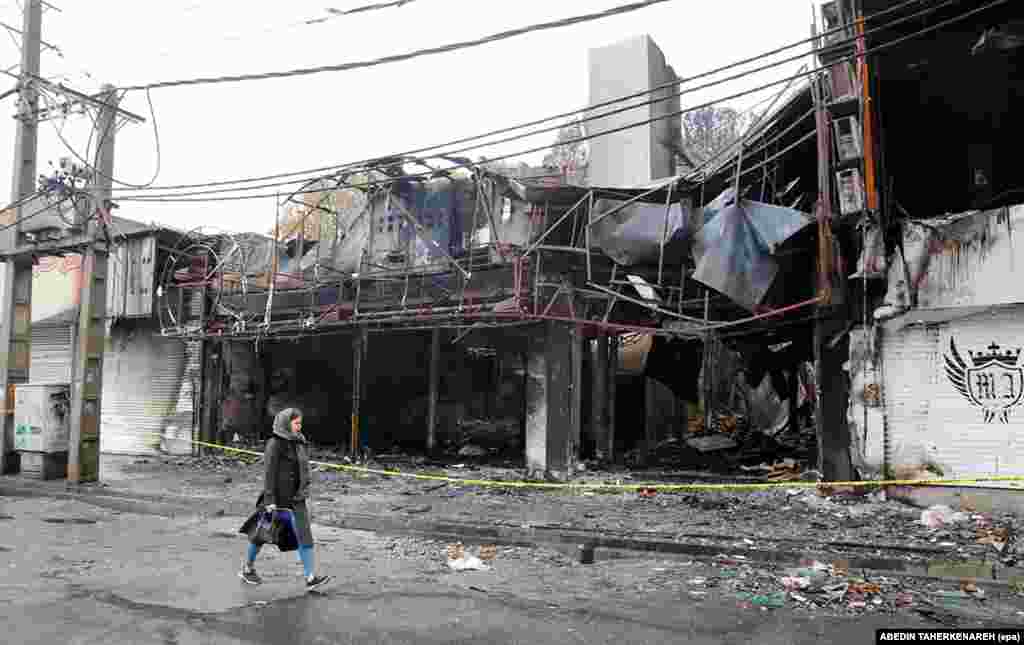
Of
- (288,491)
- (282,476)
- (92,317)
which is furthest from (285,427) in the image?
(92,317)

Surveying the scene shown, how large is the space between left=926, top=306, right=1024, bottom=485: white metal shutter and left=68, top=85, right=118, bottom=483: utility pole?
13.5 metres

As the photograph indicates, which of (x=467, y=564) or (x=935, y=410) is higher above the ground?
(x=935, y=410)

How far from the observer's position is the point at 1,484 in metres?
13.6

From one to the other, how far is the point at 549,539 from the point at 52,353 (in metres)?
17.1

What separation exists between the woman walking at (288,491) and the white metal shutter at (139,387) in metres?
13.2

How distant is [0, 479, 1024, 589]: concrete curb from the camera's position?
284 inches

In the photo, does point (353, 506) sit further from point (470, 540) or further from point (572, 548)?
point (572, 548)

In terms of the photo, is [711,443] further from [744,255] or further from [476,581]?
[476,581]

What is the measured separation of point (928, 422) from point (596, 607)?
245 inches

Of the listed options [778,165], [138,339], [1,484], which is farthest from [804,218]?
[138,339]

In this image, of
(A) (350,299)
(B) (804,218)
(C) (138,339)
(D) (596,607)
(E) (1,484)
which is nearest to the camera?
(D) (596,607)

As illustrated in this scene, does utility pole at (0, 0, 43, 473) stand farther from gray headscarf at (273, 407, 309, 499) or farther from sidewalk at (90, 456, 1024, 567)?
gray headscarf at (273, 407, 309, 499)

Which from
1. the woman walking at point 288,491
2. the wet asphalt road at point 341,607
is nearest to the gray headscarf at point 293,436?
the woman walking at point 288,491

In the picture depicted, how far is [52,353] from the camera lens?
65.5 ft
